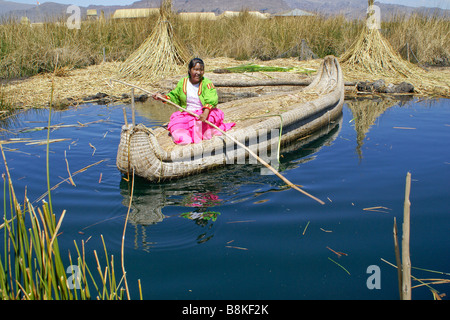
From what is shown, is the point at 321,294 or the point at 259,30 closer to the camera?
the point at 321,294

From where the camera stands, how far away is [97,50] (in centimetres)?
1155

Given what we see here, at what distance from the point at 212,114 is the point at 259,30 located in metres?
8.93

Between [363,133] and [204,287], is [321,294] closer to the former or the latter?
[204,287]

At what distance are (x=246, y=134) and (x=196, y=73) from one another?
2.78ft

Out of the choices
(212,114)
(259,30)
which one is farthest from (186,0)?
(212,114)

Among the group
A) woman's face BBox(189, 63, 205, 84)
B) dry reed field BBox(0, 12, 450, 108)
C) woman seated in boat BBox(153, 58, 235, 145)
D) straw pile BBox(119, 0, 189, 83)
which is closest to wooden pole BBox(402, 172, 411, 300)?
woman seated in boat BBox(153, 58, 235, 145)

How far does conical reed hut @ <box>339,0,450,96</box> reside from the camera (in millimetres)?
9750

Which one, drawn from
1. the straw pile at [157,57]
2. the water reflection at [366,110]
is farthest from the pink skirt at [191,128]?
the straw pile at [157,57]

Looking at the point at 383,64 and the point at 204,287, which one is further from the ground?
the point at 383,64

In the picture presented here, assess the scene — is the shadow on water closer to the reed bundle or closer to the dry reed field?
the dry reed field

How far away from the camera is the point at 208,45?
12.2m

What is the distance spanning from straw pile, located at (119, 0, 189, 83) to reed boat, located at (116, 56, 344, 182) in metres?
4.25
